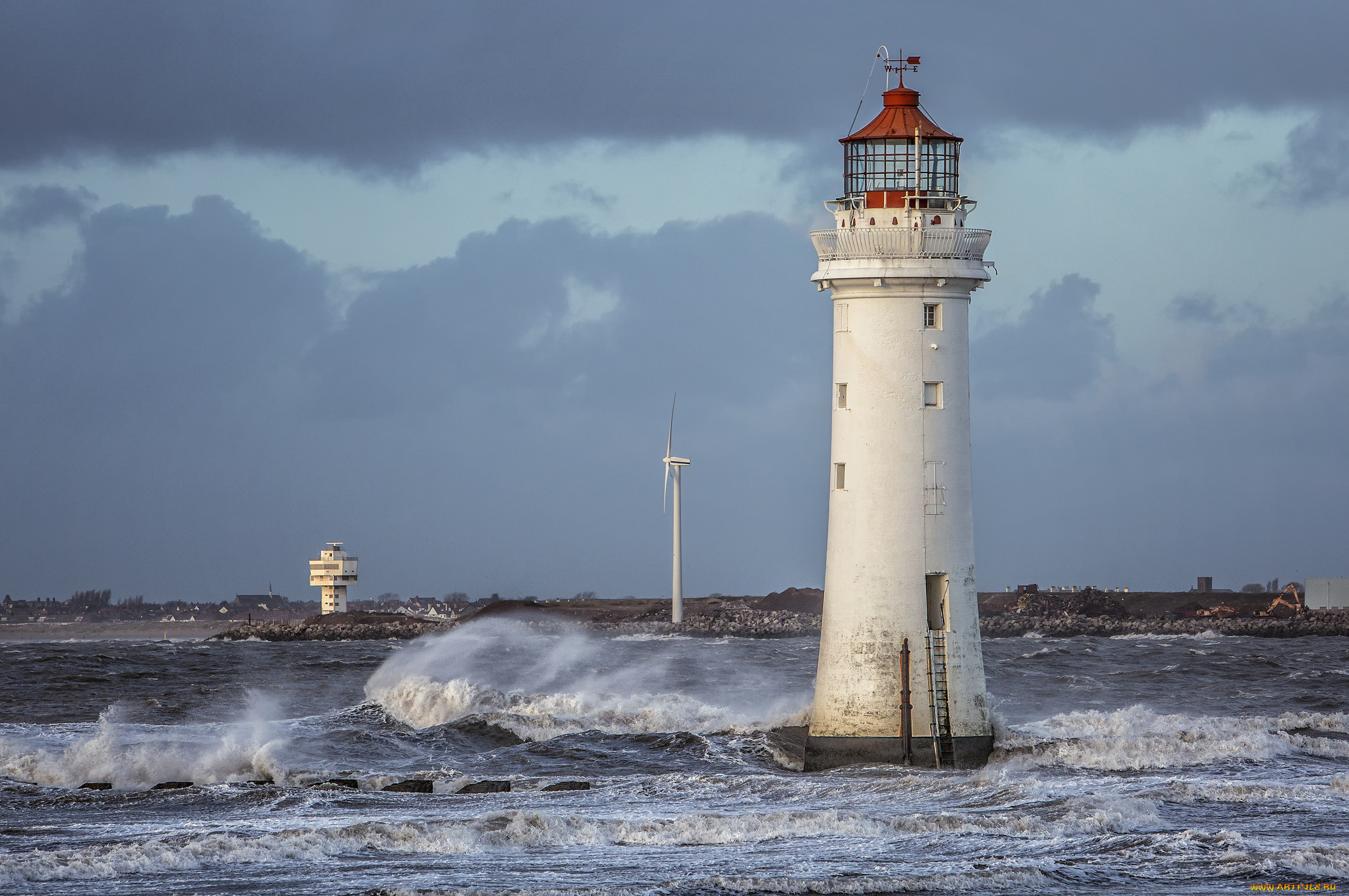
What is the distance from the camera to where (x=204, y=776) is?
25266mm

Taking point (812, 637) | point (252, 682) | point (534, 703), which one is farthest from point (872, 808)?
point (812, 637)

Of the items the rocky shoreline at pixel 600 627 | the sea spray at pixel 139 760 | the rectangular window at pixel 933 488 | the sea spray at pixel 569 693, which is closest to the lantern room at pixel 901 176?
the rectangular window at pixel 933 488

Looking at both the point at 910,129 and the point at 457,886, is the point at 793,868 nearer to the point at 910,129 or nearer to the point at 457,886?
the point at 457,886

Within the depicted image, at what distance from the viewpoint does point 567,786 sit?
77.3ft

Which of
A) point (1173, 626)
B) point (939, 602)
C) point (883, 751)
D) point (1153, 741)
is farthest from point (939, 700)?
point (1173, 626)

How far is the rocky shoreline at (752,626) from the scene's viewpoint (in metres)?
83.1

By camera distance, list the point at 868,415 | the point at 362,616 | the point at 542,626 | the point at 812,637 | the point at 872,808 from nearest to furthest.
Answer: the point at 872,808 → the point at 868,415 → the point at 812,637 → the point at 542,626 → the point at 362,616

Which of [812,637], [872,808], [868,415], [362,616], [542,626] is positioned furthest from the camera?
[362,616]

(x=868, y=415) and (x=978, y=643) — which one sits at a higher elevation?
(x=868, y=415)

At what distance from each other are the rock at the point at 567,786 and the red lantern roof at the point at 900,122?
1056 centimetres

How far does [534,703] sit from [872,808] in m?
13.0

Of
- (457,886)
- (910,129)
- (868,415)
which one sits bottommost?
(457,886)

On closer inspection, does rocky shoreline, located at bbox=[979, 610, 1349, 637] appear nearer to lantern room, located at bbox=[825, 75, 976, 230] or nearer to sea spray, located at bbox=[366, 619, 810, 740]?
sea spray, located at bbox=[366, 619, 810, 740]

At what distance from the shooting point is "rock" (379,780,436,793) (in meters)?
23.2
